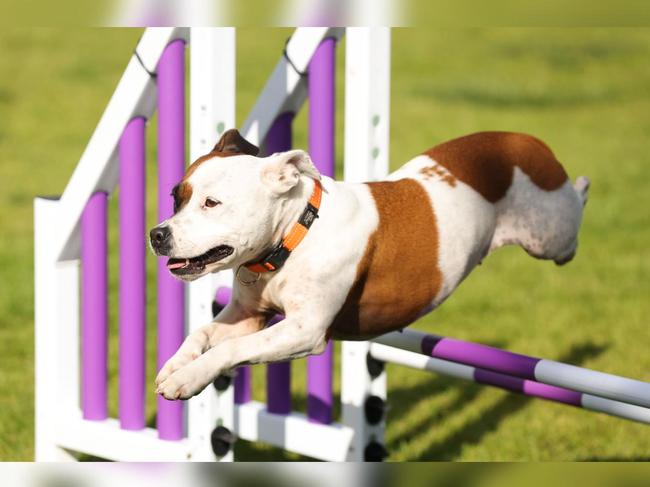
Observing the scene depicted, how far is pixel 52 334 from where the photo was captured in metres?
5.63

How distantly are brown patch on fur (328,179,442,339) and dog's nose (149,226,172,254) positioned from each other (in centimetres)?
49

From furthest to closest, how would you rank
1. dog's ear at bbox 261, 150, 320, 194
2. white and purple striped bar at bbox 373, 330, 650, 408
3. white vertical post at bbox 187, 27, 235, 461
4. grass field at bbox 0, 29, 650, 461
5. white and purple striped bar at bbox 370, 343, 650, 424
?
grass field at bbox 0, 29, 650, 461 → white vertical post at bbox 187, 27, 235, 461 → white and purple striped bar at bbox 370, 343, 650, 424 → white and purple striped bar at bbox 373, 330, 650, 408 → dog's ear at bbox 261, 150, 320, 194

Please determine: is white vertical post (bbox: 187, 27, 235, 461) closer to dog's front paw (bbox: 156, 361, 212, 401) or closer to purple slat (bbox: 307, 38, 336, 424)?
purple slat (bbox: 307, 38, 336, 424)

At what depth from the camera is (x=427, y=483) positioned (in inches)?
79.7

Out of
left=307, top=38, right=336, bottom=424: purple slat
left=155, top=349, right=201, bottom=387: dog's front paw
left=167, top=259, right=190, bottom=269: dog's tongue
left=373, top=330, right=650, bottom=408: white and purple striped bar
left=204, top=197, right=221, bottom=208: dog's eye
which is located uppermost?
left=307, top=38, right=336, bottom=424: purple slat

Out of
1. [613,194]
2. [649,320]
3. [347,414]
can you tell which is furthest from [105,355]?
[613,194]

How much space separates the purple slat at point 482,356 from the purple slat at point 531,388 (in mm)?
402

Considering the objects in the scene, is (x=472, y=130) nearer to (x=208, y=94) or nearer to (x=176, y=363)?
(x=208, y=94)

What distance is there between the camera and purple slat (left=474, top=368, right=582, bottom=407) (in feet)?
15.6

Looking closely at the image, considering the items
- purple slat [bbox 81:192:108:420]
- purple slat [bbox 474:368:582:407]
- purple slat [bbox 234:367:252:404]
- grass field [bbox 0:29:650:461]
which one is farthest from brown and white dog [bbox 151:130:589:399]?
grass field [bbox 0:29:650:461]

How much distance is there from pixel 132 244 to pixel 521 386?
1.61 metres

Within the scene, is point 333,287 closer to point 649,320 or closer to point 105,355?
point 105,355

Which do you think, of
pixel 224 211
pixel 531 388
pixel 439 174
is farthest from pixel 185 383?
pixel 531 388

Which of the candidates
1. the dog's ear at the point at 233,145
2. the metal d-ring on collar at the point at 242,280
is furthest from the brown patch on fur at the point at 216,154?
the metal d-ring on collar at the point at 242,280
